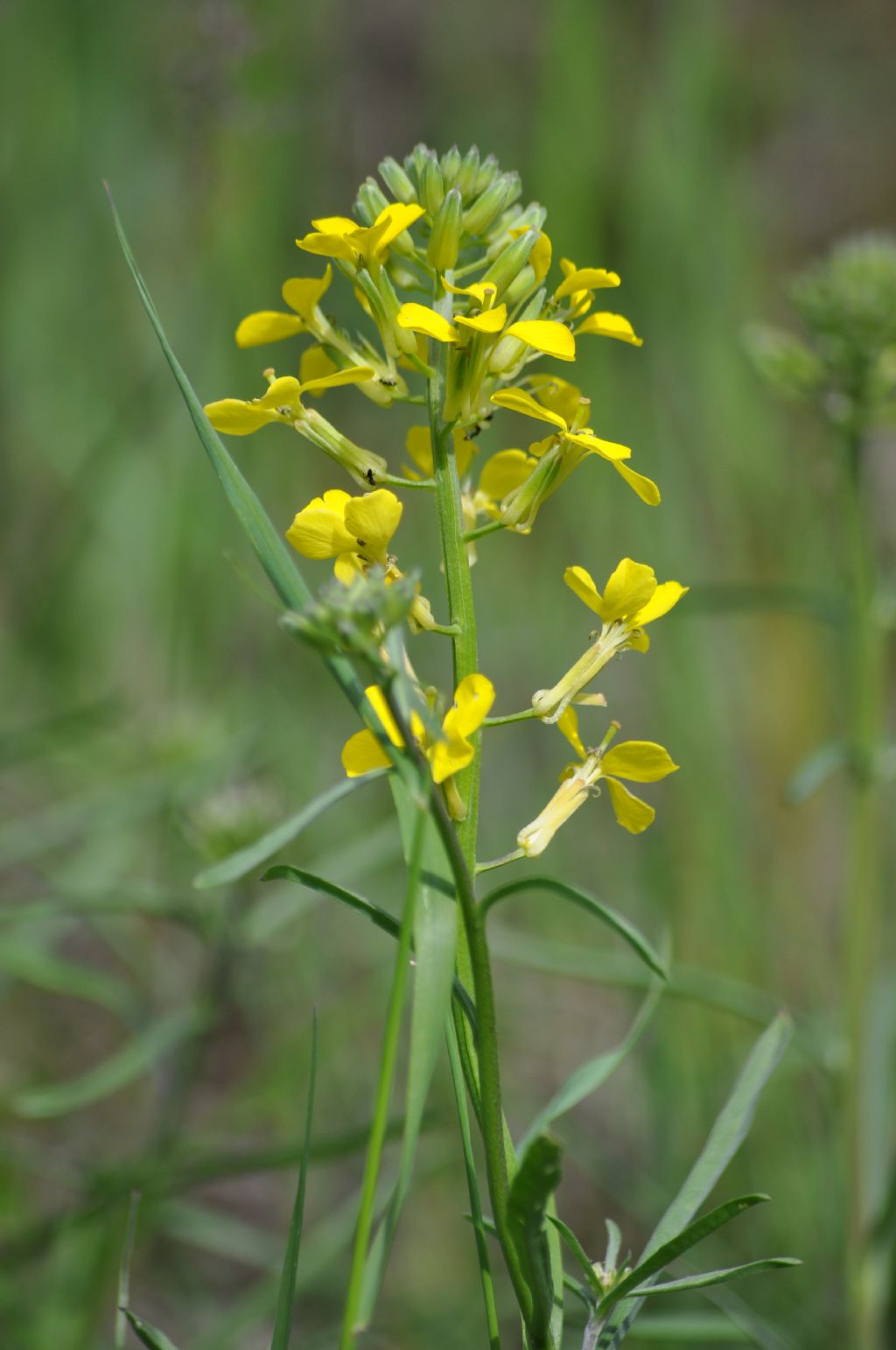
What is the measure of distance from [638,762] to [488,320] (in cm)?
37

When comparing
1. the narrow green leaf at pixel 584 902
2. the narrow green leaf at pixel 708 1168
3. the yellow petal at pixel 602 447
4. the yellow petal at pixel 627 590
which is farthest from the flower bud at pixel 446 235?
the narrow green leaf at pixel 708 1168

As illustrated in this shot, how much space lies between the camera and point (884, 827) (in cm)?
315

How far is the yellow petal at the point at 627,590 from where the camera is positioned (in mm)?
949

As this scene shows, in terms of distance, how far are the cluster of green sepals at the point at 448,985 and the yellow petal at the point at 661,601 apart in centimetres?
16

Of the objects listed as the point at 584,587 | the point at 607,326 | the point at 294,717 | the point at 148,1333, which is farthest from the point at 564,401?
the point at 294,717

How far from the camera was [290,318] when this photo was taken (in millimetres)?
1074

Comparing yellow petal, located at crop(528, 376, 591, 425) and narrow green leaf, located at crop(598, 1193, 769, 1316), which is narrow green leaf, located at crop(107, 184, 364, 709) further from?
narrow green leaf, located at crop(598, 1193, 769, 1316)

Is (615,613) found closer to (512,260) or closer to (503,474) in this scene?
(503,474)

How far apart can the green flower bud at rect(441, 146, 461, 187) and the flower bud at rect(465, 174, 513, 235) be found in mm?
29

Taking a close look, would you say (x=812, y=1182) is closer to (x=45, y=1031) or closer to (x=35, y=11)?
(x=45, y=1031)

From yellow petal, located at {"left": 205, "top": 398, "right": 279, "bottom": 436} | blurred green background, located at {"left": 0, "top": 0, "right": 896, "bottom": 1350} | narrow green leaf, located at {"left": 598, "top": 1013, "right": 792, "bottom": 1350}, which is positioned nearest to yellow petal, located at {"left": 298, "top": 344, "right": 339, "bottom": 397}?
yellow petal, located at {"left": 205, "top": 398, "right": 279, "bottom": 436}

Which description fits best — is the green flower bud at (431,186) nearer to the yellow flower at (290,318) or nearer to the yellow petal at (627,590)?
the yellow flower at (290,318)

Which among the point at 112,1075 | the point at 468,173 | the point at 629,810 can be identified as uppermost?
the point at 468,173

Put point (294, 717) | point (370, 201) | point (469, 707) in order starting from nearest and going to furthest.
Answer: point (469, 707) → point (370, 201) → point (294, 717)
